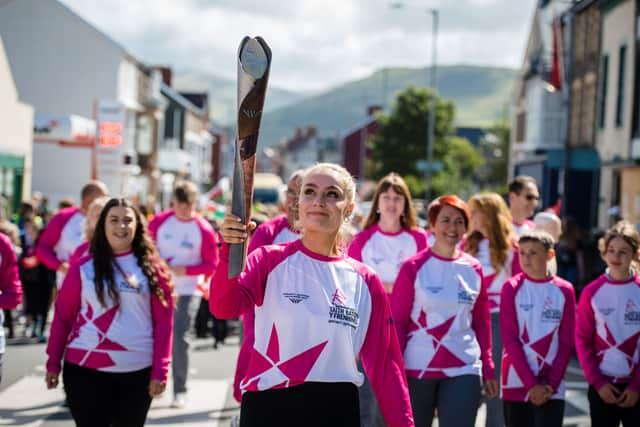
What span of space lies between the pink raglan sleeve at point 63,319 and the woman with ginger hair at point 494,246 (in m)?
3.33

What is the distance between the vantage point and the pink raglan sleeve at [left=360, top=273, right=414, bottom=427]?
4.22 m

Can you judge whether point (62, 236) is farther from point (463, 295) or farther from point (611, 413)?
point (611, 413)

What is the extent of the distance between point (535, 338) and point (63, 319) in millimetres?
2985

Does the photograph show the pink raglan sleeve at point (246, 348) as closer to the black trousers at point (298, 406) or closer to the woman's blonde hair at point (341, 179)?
the black trousers at point (298, 406)

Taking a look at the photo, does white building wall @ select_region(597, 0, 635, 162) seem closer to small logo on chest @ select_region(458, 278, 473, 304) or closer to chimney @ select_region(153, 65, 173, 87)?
small logo on chest @ select_region(458, 278, 473, 304)

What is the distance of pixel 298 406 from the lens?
3998mm

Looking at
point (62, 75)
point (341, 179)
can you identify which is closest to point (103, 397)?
point (341, 179)

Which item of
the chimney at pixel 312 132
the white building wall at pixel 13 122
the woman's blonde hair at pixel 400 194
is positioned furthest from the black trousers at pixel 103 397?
the chimney at pixel 312 132

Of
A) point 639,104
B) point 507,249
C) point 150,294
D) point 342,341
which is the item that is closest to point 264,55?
point 342,341

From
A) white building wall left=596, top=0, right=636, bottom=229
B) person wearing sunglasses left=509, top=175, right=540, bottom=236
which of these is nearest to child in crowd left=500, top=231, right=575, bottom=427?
person wearing sunglasses left=509, top=175, right=540, bottom=236

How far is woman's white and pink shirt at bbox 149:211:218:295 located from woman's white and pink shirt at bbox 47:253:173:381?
398cm

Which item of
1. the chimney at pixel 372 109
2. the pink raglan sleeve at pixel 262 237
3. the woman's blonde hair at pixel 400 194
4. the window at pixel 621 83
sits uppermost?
the chimney at pixel 372 109

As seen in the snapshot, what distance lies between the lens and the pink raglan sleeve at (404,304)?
6.22 metres

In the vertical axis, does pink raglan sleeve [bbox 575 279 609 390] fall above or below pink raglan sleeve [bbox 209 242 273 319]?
below
